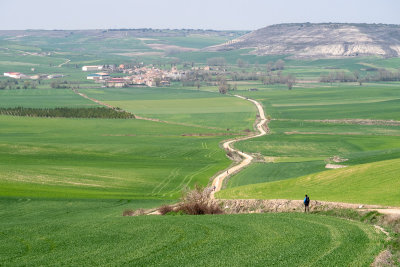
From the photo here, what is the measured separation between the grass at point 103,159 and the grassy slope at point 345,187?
1302 centimetres

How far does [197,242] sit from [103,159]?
54.1m

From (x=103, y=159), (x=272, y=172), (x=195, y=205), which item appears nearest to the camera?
(x=195, y=205)

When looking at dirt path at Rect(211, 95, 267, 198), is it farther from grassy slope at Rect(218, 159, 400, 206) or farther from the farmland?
grassy slope at Rect(218, 159, 400, 206)

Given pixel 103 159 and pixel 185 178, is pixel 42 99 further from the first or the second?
pixel 185 178

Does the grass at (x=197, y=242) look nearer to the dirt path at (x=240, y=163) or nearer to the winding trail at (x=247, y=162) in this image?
the winding trail at (x=247, y=162)

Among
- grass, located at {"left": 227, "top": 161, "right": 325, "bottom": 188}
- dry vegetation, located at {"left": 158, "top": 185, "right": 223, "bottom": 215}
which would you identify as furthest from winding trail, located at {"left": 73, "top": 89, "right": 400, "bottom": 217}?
dry vegetation, located at {"left": 158, "top": 185, "right": 223, "bottom": 215}

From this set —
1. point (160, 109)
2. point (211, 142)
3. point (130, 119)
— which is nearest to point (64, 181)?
point (211, 142)

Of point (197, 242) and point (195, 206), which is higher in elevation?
point (197, 242)

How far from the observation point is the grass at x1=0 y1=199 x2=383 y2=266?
24.8m

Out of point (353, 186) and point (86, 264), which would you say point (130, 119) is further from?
point (86, 264)

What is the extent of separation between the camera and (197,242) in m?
28.3

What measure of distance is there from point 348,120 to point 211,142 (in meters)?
43.5

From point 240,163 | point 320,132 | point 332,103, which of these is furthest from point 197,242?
point 332,103

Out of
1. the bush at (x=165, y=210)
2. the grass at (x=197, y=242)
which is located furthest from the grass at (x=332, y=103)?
the grass at (x=197, y=242)
